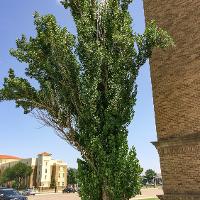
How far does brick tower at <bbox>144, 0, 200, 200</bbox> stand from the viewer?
930 cm

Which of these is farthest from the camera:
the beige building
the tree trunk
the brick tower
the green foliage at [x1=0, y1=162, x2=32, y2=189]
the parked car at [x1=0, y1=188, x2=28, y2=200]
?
the beige building

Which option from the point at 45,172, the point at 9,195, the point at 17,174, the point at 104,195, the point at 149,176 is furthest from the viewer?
the point at 149,176

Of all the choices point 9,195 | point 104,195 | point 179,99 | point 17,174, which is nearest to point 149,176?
point 17,174

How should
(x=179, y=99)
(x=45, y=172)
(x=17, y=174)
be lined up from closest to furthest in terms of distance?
(x=179, y=99)
(x=17, y=174)
(x=45, y=172)

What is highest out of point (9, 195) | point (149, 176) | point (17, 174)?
point (149, 176)

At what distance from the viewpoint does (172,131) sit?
393 inches

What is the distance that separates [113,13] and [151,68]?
2.53 metres

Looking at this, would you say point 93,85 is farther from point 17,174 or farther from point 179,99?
point 17,174

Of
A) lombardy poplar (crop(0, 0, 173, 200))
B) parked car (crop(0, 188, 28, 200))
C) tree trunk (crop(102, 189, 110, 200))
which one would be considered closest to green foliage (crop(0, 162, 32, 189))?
parked car (crop(0, 188, 28, 200))

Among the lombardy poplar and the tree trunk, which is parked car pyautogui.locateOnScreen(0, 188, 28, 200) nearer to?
the lombardy poplar

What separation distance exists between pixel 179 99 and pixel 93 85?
2.82 meters

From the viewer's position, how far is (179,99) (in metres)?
10.0

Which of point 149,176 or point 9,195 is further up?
point 149,176

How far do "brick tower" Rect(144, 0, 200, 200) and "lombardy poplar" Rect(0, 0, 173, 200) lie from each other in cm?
55
